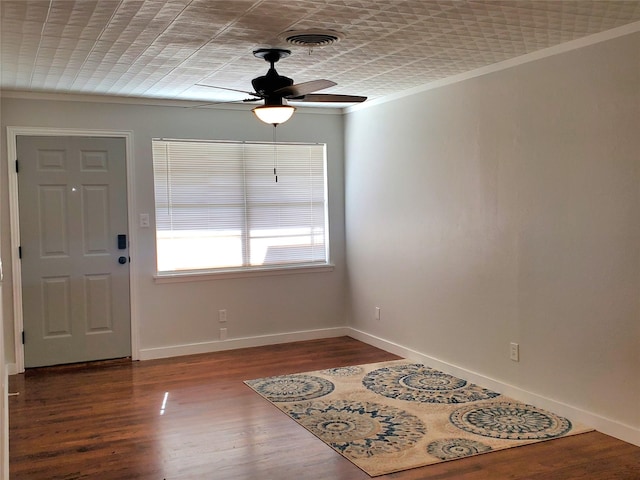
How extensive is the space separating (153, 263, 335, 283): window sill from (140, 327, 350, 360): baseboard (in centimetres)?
60

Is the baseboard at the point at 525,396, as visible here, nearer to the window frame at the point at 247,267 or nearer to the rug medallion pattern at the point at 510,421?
the rug medallion pattern at the point at 510,421

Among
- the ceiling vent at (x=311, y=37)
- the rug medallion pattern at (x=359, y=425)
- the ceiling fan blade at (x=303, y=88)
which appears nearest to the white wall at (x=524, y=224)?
the rug medallion pattern at (x=359, y=425)

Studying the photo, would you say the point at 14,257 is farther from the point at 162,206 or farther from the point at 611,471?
the point at 611,471

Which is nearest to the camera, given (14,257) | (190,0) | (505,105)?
(190,0)

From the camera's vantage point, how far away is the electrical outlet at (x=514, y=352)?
4.33 metres

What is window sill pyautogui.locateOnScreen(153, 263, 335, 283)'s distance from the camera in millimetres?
5781

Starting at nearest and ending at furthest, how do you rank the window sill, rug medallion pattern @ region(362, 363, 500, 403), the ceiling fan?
the ceiling fan, rug medallion pattern @ region(362, 363, 500, 403), the window sill

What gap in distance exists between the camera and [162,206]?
19.0 ft

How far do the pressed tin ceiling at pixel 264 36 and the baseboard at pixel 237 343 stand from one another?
2376 millimetres

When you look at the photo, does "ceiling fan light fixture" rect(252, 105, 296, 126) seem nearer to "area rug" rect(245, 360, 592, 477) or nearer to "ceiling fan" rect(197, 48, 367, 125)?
"ceiling fan" rect(197, 48, 367, 125)

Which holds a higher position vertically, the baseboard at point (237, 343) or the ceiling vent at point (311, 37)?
the ceiling vent at point (311, 37)

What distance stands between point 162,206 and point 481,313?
2.97 meters

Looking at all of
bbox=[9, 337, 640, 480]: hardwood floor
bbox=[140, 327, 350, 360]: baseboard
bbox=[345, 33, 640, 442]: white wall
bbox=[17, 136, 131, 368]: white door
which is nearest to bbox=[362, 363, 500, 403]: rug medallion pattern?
bbox=[345, 33, 640, 442]: white wall

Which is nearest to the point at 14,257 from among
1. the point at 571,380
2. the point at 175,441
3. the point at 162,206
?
the point at 162,206
